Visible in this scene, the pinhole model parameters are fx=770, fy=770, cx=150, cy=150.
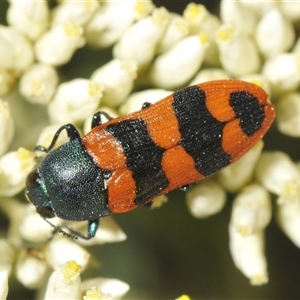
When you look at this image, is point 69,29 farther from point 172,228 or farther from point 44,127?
point 172,228

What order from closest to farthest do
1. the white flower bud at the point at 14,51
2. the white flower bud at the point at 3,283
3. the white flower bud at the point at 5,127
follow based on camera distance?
the white flower bud at the point at 3,283 < the white flower bud at the point at 5,127 < the white flower bud at the point at 14,51

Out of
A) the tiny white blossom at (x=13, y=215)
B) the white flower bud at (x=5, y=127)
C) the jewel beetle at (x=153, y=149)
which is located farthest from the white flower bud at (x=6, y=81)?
the tiny white blossom at (x=13, y=215)

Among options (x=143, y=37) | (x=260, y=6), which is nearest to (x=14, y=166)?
(x=143, y=37)

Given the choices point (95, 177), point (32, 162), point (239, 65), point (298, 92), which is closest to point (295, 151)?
point (298, 92)

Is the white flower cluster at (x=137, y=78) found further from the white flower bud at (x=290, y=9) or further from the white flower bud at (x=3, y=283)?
the white flower bud at (x=3, y=283)

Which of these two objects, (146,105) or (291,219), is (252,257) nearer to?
(291,219)

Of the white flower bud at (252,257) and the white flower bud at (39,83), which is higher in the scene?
the white flower bud at (39,83)
